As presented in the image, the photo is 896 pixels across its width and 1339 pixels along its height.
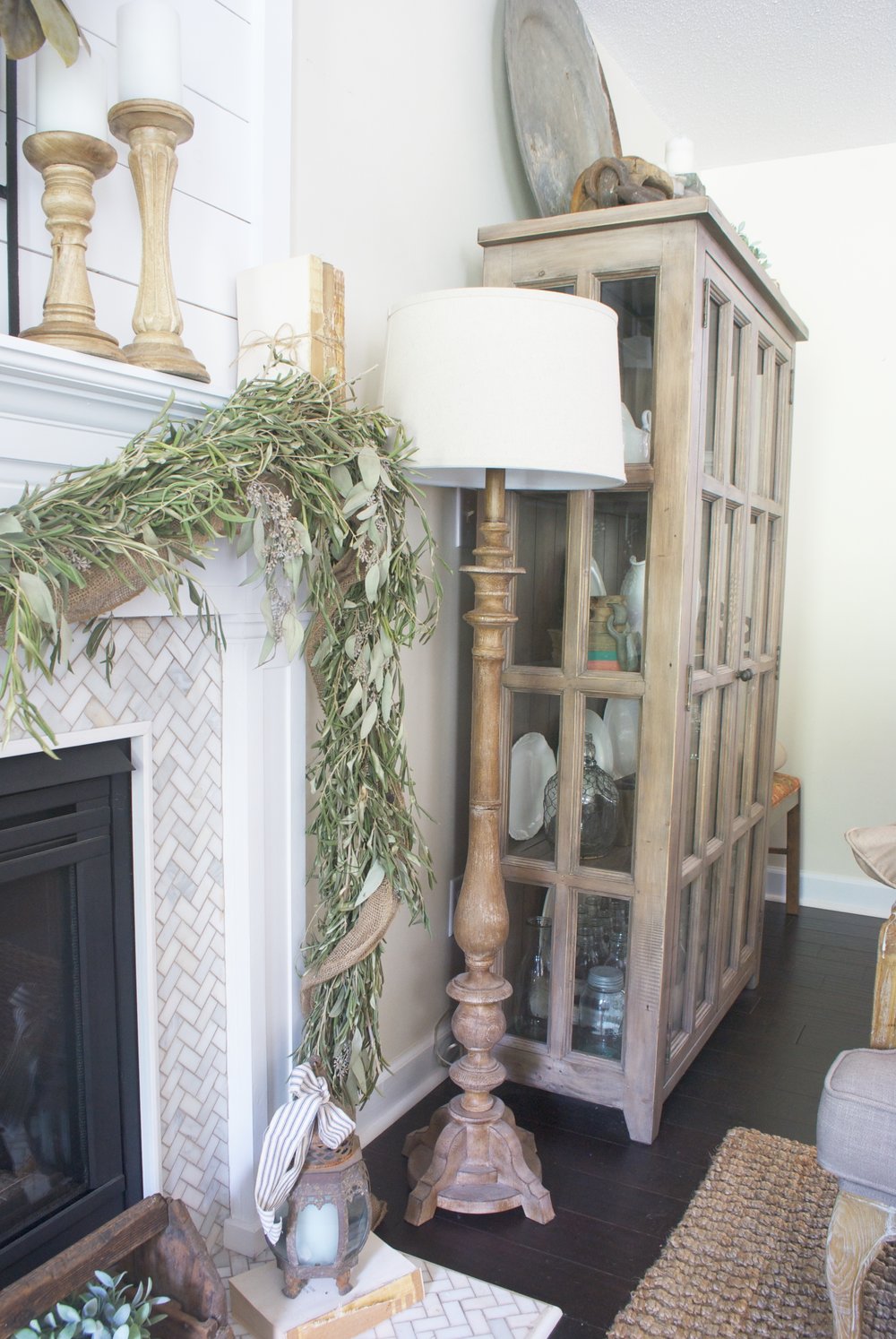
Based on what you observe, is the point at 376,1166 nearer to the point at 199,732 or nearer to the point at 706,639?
the point at 199,732

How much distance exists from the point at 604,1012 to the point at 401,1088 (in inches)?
17.2

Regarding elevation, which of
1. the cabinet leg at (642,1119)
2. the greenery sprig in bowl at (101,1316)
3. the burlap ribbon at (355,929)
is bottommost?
the cabinet leg at (642,1119)

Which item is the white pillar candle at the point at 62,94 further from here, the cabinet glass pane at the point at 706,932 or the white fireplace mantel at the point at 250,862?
the cabinet glass pane at the point at 706,932

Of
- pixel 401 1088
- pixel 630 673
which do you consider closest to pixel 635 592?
pixel 630 673

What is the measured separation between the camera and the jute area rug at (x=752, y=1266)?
1438 mm

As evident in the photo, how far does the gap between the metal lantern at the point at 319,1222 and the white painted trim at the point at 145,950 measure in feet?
0.64

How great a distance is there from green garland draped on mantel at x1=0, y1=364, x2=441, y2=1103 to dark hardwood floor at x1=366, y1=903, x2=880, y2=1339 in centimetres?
31

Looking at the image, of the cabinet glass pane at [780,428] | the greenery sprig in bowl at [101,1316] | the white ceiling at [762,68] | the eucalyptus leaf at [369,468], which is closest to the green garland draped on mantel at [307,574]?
the eucalyptus leaf at [369,468]

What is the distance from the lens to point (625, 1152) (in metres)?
1.89

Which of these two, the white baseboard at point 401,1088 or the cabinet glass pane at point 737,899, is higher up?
the cabinet glass pane at point 737,899

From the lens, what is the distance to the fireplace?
44.6 inches

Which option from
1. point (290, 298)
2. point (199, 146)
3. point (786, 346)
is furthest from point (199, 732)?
point (786, 346)

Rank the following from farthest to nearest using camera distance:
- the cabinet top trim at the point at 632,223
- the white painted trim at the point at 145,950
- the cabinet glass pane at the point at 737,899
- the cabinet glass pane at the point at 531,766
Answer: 1. the cabinet glass pane at the point at 737,899
2. the cabinet glass pane at the point at 531,766
3. the cabinet top trim at the point at 632,223
4. the white painted trim at the point at 145,950

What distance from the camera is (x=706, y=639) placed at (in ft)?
6.84
